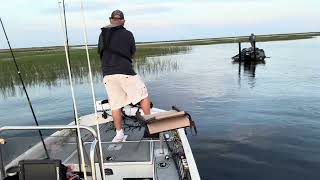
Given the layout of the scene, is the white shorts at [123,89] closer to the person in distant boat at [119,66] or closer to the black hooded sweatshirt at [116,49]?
the person in distant boat at [119,66]

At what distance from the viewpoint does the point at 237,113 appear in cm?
1428

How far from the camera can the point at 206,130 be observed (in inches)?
478

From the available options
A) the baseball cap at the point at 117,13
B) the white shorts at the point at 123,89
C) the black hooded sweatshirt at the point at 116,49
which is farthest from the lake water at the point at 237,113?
the baseball cap at the point at 117,13

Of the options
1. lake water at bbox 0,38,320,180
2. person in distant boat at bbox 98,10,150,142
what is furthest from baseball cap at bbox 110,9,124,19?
lake water at bbox 0,38,320,180

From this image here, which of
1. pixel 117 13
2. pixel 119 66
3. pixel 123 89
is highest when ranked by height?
pixel 117 13

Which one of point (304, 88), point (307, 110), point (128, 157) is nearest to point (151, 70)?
point (304, 88)

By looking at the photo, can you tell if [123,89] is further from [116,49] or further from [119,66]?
[116,49]

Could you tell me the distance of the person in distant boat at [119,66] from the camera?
6.39m

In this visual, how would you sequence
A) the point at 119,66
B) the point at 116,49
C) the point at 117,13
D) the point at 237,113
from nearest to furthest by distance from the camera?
1. the point at 117,13
2. the point at 116,49
3. the point at 119,66
4. the point at 237,113

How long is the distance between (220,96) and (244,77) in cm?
811

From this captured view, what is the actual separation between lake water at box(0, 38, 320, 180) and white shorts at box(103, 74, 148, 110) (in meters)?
2.99

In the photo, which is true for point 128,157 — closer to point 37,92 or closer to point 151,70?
point 37,92

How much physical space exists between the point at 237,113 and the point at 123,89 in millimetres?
8368

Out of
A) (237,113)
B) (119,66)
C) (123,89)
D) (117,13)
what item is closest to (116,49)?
(119,66)
